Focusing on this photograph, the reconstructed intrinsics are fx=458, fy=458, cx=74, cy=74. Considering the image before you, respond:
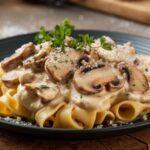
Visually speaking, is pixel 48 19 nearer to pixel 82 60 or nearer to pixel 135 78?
pixel 82 60

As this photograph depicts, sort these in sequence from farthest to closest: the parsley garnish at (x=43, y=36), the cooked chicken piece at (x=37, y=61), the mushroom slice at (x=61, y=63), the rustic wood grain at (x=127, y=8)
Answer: the rustic wood grain at (x=127, y=8) < the parsley garnish at (x=43, y=36) < the cooked chicken piece at (x=37, y=61) < the mushroom slice at (x=61, y=63)

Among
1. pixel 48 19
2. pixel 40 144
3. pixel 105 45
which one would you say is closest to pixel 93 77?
pixel 105 45

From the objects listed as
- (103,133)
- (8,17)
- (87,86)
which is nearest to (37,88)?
(87,86)

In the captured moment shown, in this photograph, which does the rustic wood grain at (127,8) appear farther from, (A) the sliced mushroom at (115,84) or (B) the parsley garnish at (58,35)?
(A) the sliced mushroom at (115,84)

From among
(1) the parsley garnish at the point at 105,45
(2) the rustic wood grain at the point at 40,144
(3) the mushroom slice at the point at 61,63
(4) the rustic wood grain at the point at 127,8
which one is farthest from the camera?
(4) the rustic wood grain at the point at 127,8

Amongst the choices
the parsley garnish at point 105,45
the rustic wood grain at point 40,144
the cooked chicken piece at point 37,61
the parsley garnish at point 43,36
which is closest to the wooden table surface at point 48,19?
the parsley garnish at point 43,36

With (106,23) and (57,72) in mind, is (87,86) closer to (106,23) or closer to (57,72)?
(57,72)

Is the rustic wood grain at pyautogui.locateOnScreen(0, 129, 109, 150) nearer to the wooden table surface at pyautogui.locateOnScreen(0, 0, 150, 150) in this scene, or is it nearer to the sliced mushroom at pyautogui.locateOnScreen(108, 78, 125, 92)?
the sliced mushroom at pyautogui.locateOnScreen(108, 78, 125, 92)
